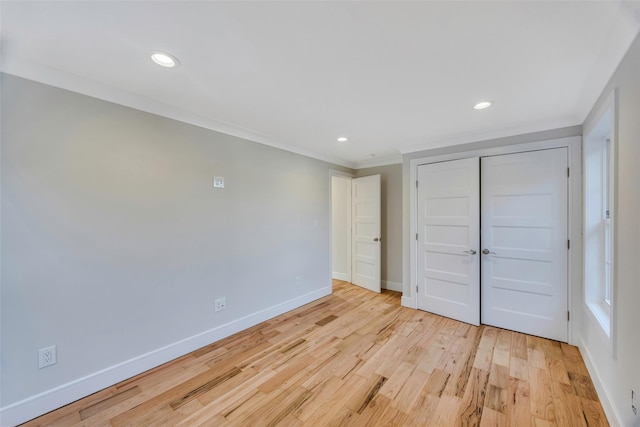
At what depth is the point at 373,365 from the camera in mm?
2215

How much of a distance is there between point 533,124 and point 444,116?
1067 mm

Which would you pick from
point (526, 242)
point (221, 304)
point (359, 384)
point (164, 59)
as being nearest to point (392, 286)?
point (526, 242)

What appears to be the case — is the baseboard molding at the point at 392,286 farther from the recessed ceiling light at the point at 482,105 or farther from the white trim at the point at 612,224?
the recessed ceiling light at the point at 482,105

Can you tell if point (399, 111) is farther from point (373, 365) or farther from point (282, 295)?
point (282, 295)

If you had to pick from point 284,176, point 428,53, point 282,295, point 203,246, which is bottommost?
point 282,295

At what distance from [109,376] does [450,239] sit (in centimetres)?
370

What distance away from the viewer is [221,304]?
106 inches

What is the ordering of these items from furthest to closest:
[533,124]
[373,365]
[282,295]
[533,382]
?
[282,295] < [533,124] < [373,365] < [533,382]

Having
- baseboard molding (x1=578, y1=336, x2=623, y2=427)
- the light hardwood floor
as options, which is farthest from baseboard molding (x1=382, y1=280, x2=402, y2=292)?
baseboard molding (x1=578, y1=336, x2=623, y2=427)

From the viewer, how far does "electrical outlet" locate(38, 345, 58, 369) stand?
1.67 m

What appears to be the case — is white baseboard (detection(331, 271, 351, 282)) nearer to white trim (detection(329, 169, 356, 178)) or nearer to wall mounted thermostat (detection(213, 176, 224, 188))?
white trim (detection(329, 169, 356, 178))

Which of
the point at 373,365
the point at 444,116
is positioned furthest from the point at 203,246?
the point at 444,116

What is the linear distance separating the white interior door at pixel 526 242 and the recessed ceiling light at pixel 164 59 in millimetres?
3273

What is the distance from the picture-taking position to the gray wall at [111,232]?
63.2 inches
